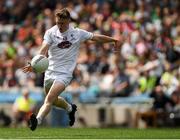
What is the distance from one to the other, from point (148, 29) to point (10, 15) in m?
6.72

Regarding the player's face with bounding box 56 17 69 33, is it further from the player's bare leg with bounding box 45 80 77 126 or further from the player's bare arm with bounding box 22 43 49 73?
the player's bare leg with bounding box 45 80 77 126

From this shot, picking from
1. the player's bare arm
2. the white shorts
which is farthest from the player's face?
the white shorts

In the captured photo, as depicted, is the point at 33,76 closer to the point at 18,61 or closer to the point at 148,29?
the point at 18,61

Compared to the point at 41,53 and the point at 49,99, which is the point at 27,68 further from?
the point at 49,99

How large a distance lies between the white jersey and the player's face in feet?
0.27

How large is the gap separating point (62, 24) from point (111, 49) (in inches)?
440

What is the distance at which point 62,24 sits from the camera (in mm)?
17125

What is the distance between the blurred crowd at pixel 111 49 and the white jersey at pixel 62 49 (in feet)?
27.4

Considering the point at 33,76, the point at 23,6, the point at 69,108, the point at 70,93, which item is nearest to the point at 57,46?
the point at 69,108

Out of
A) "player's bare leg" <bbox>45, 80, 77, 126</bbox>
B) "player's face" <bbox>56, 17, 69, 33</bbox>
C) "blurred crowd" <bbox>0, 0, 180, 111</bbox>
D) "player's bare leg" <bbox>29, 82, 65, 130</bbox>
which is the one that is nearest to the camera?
"player's bare leg" <bbox>29, 82, 65, 130</bbox>

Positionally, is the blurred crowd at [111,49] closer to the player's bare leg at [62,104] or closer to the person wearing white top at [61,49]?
the player's bare leg at [62,104]

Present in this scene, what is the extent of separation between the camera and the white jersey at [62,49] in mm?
17250

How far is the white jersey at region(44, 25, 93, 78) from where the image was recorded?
17250 millimetres

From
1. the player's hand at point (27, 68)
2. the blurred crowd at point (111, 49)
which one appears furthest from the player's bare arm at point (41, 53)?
the blurred crowd at point (111, 49)
